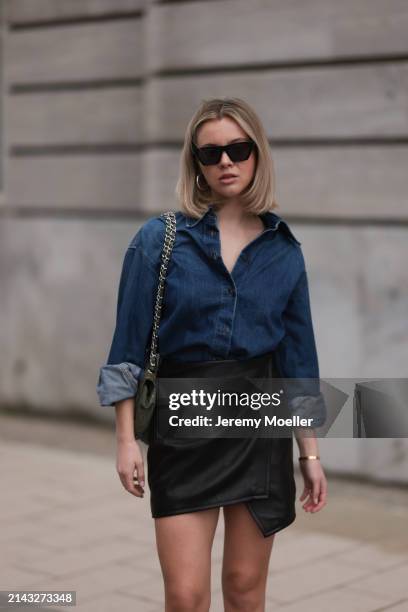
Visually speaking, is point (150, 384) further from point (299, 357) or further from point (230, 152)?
point (230, 152)

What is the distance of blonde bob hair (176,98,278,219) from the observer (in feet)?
11.0

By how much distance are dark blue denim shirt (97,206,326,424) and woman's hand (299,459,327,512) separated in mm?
374

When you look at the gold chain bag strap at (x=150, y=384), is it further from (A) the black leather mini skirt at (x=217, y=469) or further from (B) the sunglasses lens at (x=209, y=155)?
(B) the sunglasses lens at (x=209, y=155)

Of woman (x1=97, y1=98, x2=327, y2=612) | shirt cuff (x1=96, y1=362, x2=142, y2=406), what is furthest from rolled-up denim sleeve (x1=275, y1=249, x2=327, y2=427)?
shirt cuff (x1=96, y1=362, x2=142, y2=406)

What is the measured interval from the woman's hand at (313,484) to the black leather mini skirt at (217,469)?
95mm

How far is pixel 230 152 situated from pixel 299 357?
624mm

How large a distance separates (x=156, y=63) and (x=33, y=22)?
1552mm

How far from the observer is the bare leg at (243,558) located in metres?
3.37

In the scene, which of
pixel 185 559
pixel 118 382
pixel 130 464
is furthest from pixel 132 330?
pixel 185 559

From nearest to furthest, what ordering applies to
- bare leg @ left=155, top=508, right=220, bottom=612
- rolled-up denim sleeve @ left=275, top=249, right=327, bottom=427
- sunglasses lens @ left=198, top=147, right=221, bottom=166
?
1. bare leg @ left=155, top=508, right=220, bottom=612
2. sunglasses lens @ left=198, top=147, right=221, bottom=166
3. rolled-up denim sleeve @ left=275, top=249, right=327, bottom=427

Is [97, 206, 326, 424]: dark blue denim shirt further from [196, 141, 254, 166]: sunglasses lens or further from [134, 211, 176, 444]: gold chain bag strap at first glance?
[196, 141, 254, 166]: sunglasses lens

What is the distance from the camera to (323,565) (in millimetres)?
5402

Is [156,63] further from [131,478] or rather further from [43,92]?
[131,478]

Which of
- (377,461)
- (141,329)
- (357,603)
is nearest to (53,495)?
(377,461)
